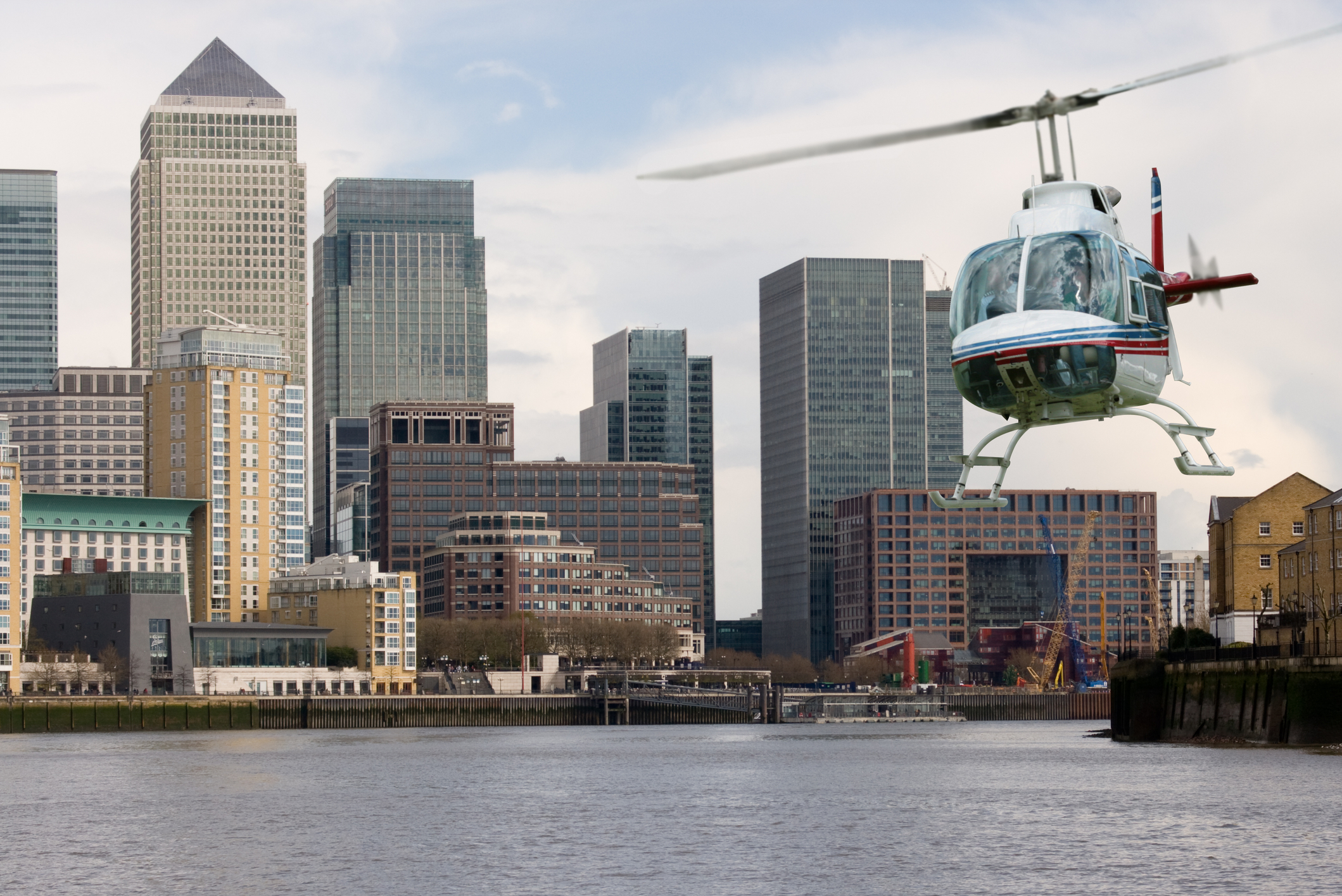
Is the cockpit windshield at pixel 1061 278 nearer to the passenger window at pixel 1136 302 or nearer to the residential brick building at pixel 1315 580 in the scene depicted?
the passenger window at pixel 1136 302

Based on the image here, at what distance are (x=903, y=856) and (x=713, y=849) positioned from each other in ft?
24.8

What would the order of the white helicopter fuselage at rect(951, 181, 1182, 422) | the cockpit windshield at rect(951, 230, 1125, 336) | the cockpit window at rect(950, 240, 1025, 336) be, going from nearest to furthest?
the white helicopter fuselage at rect(951, 181, 1182, 422), the cockpit windshield at rect(951, 230, 1125, 336), the cockpit window at rect(950, 240, 1025, 336)

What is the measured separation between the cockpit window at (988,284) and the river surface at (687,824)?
26505 mm

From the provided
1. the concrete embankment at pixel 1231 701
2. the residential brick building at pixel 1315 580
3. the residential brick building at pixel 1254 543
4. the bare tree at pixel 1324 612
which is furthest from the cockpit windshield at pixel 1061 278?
the residential brick building at pixel 1254 543

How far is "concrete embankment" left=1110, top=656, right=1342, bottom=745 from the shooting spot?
114 m

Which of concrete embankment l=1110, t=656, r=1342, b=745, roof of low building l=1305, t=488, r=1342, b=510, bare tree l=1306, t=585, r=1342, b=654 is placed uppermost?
roof of low building l=1305, t=488, r=1342, b=510

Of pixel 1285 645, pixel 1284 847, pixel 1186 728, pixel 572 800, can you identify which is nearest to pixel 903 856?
pixel 1284 847

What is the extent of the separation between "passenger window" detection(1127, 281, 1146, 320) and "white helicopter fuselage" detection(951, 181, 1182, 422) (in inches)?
1.1

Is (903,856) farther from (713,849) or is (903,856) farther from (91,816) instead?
(91,816)

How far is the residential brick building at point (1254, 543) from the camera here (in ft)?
509

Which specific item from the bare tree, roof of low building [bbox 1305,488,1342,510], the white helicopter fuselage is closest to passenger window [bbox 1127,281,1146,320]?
the white helicopter fuselage

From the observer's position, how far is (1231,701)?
128000mm

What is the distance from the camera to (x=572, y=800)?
338 feet

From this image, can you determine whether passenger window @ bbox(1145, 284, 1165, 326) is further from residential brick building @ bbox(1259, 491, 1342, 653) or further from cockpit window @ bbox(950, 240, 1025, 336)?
residential brick building @ bbox(1259, 491, 1342, 653)
